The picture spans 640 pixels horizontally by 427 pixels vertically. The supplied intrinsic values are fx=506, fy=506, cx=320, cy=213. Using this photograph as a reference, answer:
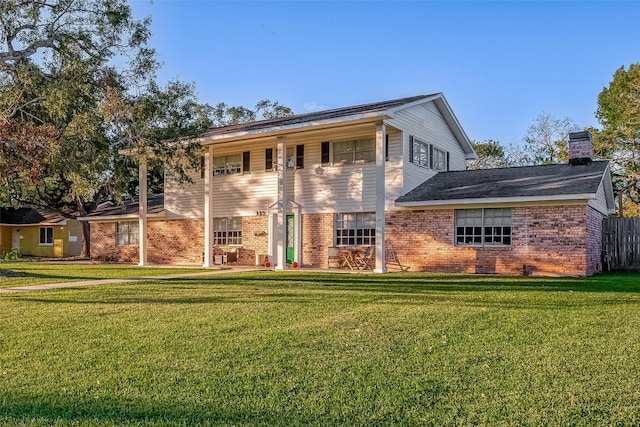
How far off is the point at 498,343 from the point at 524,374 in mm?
1135

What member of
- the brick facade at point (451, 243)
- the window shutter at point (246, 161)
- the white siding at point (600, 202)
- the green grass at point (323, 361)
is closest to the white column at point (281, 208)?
the brick facade at point (451, 243)

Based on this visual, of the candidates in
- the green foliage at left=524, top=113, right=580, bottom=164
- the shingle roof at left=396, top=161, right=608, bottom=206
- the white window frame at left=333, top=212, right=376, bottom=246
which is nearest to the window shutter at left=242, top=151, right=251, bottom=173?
the white window frame at left=333, top=212, right=376, bottom=246

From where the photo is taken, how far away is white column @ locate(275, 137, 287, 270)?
1738 centimetres

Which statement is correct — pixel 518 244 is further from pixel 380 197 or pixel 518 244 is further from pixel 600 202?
pixel 380 197

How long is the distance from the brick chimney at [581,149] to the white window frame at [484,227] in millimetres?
3937

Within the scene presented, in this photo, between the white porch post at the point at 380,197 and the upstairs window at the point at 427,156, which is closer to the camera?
the white porch post at the point at 380,197

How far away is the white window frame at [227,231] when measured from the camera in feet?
65.9

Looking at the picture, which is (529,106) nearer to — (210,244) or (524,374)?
(210,244)

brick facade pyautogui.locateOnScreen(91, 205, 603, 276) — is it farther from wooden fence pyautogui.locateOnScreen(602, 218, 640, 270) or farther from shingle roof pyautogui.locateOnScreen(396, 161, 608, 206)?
wooden fence pyautogui.locateOnScreen(602, 218, 640, 270)

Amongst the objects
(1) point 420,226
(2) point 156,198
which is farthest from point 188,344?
(2) point 156,198

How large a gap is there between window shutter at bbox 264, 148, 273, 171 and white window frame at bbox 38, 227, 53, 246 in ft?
64.7

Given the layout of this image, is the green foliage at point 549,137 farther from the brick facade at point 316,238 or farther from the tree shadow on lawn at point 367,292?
the tree shadow on lawn at point 367,292

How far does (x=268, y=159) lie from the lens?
1936cm

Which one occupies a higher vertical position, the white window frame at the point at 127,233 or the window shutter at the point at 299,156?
the window shutter at the point at 299,156
